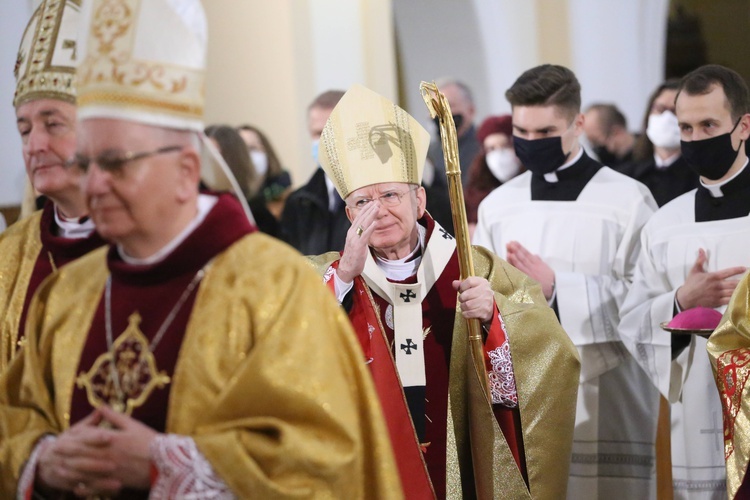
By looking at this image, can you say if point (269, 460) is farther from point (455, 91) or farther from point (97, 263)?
point (455, 91)

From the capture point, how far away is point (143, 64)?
287cm

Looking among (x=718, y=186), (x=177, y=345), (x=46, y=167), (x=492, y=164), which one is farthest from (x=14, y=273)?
(x=492, y=164)

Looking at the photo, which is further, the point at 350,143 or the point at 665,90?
the point at 665,90

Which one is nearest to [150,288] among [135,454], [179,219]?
[179,219]

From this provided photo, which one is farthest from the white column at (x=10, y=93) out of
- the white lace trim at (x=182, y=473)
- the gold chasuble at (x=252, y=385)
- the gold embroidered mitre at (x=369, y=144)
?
the white lace trim at (x=182, y=473)

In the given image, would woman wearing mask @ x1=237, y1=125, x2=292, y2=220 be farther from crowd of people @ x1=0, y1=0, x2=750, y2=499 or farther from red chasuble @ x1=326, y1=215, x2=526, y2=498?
red chasuble @ x1=326, y1=215, x2=526, y2=498

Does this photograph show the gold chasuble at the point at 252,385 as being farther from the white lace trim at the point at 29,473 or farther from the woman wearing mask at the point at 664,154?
the woman wearing mask at the point at 664,154

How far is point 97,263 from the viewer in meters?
3.20

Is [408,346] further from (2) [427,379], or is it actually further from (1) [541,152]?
(1) [541,152]

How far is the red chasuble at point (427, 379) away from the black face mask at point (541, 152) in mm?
1420

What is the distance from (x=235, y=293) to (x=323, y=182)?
460 cm

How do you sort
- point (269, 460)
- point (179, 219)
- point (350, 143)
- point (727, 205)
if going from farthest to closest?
point (727, 205) < point (350, 143) < point (179, 219) < point (269, 460)

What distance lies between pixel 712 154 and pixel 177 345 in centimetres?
343

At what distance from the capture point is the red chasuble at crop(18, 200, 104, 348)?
371 centimetres
